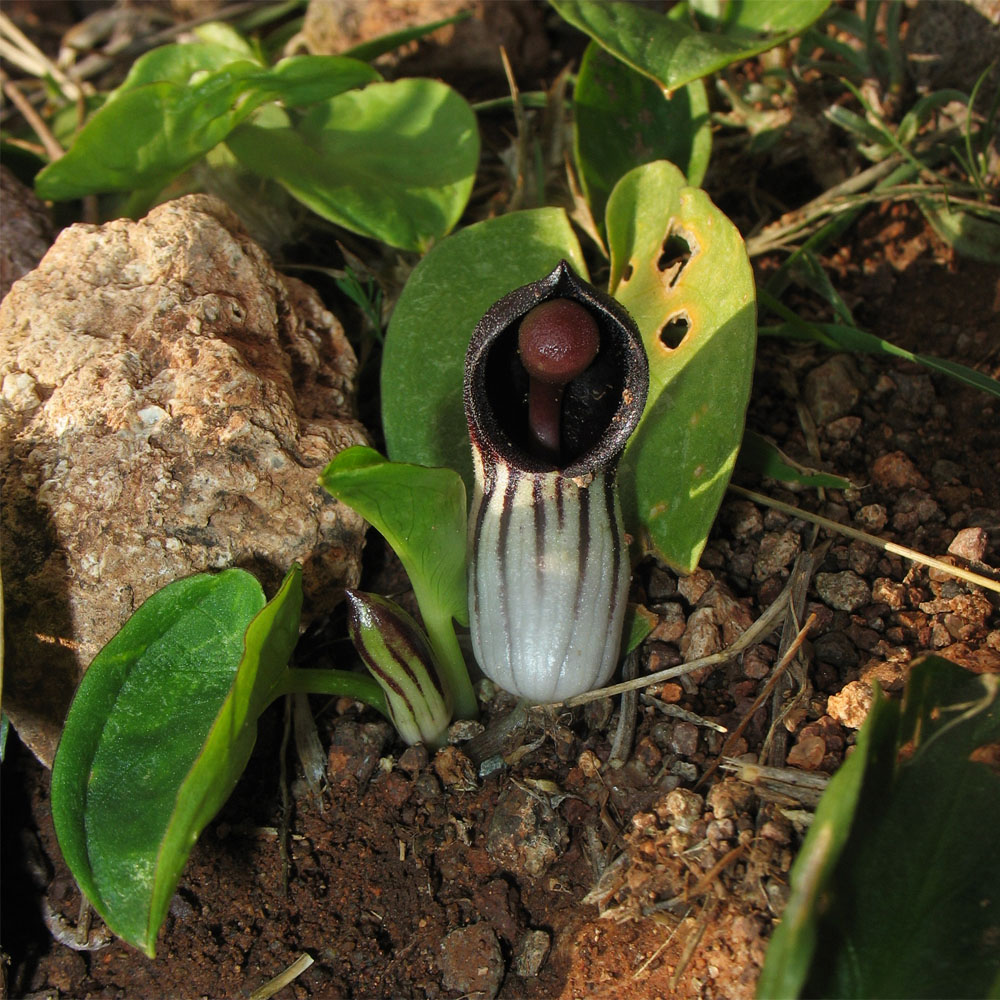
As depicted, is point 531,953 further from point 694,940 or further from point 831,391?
point 831,391

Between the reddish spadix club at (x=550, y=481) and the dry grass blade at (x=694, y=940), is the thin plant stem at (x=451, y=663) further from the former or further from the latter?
the dry grass blade at (x=694, y=940)

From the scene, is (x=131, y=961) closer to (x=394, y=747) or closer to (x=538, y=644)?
(x=394, y=747)

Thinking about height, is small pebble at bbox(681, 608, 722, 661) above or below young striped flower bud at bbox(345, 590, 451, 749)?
below

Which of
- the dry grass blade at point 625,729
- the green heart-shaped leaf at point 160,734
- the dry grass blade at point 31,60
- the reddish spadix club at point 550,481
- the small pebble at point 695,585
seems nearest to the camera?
the green heart-shaped leaf at point 160,734

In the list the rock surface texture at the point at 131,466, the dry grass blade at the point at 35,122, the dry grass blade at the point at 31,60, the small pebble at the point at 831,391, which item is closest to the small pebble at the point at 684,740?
the rock surface texture at the point at 131,466

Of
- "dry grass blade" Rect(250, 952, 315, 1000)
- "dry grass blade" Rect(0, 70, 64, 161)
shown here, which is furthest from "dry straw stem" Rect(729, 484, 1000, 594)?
"dry grass blade" Rect(0, 70, 64, 161)

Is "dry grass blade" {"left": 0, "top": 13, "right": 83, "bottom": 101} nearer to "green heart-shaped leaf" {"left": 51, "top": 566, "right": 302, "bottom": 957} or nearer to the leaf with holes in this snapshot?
the leaf with holes
